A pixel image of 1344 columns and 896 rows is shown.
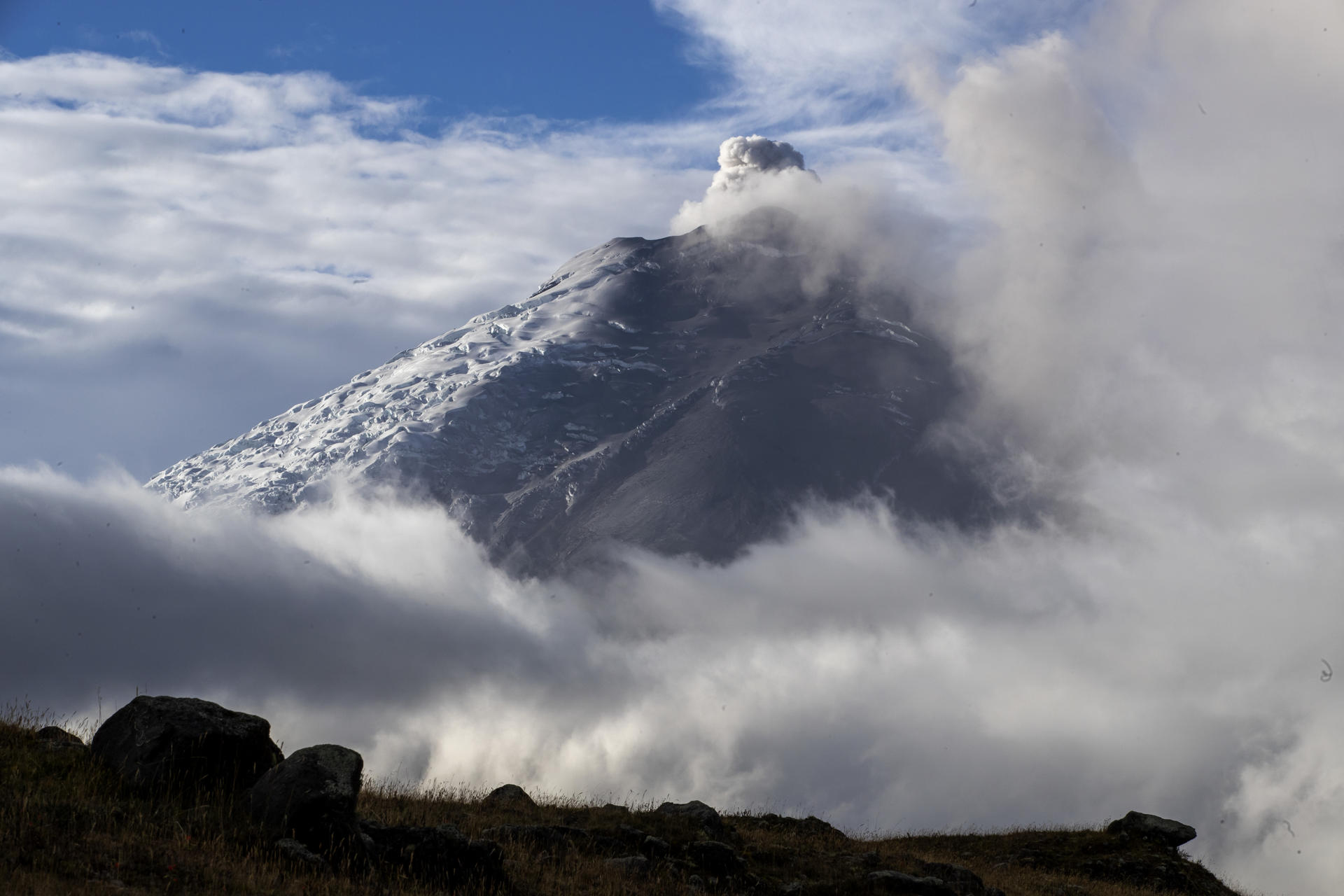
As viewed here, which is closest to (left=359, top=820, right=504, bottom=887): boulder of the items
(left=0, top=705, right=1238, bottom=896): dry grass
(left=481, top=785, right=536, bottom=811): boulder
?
(left=0, top=705, right=1238, bottom=896): dry grass

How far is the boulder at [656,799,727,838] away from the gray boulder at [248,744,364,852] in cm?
1177

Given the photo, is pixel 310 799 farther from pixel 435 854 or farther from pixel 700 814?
pixel 700 814

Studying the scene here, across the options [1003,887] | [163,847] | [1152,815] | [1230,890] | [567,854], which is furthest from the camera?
[1152,815]

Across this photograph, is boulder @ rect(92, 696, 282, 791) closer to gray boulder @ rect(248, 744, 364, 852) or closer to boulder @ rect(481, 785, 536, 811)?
gray boulder @ rect(248, 744, 364, 852)

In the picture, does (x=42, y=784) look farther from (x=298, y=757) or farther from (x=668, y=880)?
(x=668, y=880)

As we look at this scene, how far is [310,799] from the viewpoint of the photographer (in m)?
21.4

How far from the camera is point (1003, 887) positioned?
3319 cm

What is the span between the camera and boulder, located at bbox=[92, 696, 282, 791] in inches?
886

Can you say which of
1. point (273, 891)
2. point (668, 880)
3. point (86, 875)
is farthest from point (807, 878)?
point (86, 875)

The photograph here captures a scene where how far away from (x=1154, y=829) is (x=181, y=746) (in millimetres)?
36408

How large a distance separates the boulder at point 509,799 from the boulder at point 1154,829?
24.2 meters

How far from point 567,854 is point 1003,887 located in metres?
14.5

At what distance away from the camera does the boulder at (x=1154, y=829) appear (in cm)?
4384

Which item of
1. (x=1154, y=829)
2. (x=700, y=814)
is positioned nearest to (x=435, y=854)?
(x=700, y=814)
